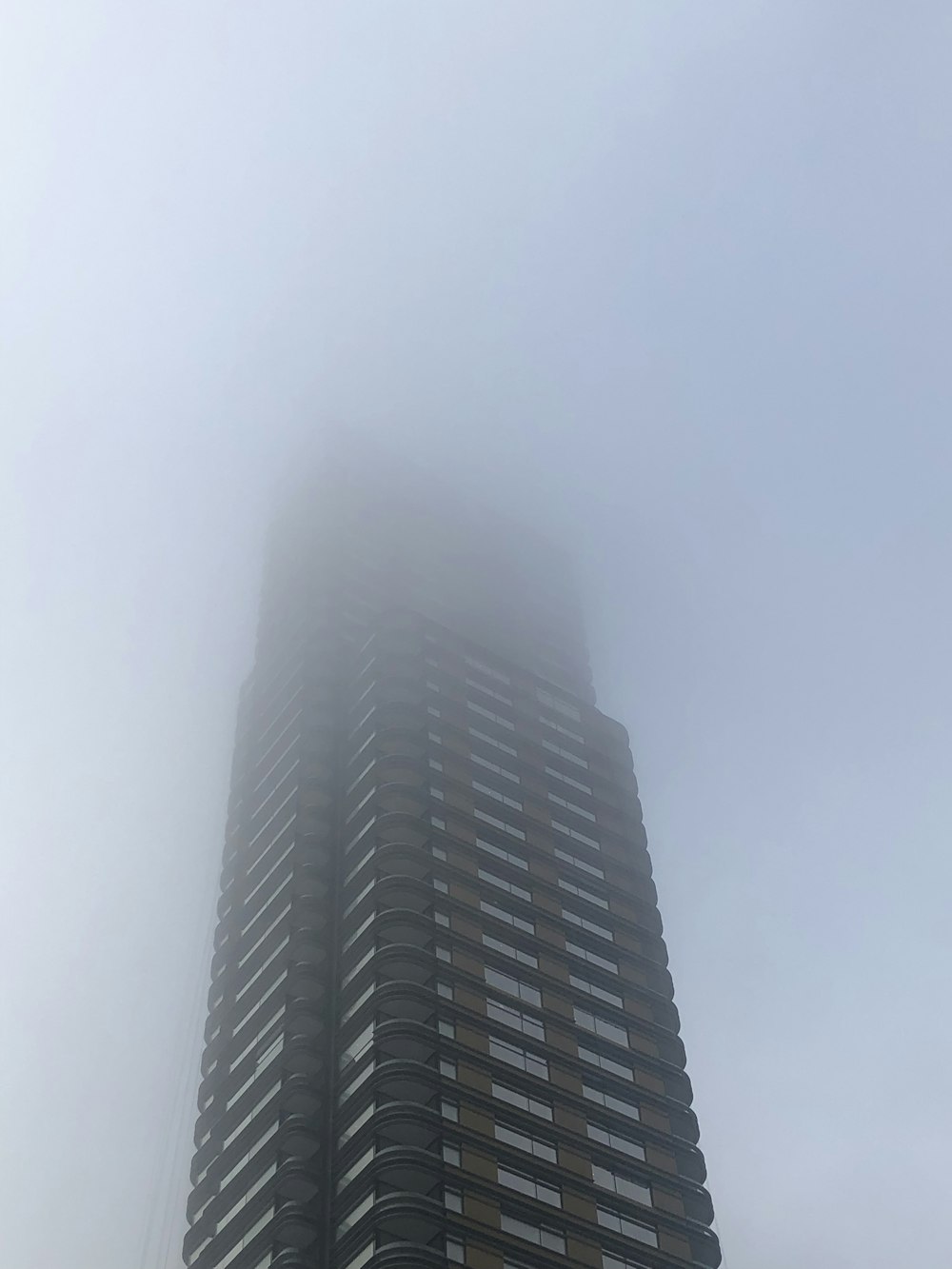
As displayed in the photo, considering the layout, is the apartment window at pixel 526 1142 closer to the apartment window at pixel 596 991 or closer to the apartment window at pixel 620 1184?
the apartment window at pixel 620 1184

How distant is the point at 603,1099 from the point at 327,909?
68.2 feet

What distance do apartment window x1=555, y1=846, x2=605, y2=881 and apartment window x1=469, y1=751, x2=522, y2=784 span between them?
21.7ft

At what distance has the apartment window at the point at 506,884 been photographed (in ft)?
333

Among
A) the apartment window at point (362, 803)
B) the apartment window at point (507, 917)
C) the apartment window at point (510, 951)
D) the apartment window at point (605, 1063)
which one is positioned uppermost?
the apartment window at point (362, 803)

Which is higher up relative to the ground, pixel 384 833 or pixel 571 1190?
pixel 384 833

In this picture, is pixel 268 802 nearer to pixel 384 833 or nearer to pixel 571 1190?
pixel 384 833

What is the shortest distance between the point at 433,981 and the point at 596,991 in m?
12.7

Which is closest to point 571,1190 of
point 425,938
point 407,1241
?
point 407,1241

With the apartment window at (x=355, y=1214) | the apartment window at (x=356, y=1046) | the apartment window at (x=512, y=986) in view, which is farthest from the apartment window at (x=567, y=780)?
the apartment window at (x=355, y=1214)

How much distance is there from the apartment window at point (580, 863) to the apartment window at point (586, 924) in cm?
456

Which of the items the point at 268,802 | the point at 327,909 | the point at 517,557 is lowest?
the point at 327,909

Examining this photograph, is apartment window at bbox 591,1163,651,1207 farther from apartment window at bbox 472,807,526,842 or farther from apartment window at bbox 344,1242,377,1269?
apartment window at bbox 472,807,526,842

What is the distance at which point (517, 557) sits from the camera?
16050cm

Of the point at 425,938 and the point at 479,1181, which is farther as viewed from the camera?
the point at 425,938
